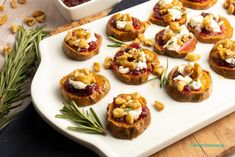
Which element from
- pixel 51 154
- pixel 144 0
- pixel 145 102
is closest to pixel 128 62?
pixel 145 102

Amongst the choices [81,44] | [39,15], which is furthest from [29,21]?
[81,44]

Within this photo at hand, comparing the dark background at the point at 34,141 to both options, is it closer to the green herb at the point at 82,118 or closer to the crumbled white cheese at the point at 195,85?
the green herb at the point at 82,118

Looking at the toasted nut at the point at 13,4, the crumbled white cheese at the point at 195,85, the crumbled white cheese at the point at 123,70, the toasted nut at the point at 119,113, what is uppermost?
the toasted nut at the point at 119,113

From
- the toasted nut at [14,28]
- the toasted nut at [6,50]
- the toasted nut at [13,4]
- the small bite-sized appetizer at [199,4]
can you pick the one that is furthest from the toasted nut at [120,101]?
the toasted nut at [13,4]

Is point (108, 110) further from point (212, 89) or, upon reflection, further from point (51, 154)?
point (212, 89)

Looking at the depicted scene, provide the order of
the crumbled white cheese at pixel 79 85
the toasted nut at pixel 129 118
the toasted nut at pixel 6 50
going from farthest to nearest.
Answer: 1. the toasted nut at pixel 6 50
2. the crumbled white cheese at pixel 79 85
3. the toasted nut at pixel 129 118

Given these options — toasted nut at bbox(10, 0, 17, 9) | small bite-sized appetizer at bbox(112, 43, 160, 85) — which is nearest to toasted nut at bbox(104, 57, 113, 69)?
small bite-sized appetizer at bbox(112, 43, 160, 85)

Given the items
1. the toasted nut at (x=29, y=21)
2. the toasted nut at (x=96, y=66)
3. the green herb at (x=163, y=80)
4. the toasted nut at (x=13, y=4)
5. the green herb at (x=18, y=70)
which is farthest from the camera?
the toasted nut at (x=13, y=4)
